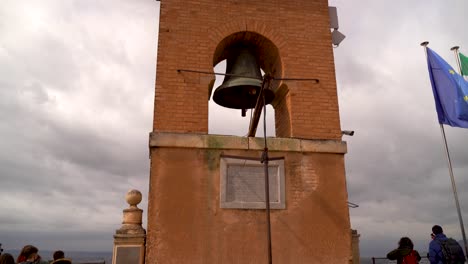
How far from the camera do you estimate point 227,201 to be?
5734 millimetres

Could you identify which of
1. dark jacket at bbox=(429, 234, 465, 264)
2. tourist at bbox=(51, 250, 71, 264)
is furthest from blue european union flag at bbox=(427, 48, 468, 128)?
tourist at bbox=(51, 250, 71, 264)

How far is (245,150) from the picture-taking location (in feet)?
19.7

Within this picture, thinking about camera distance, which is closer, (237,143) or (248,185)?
(248,185)

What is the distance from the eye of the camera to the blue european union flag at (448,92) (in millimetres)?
7398

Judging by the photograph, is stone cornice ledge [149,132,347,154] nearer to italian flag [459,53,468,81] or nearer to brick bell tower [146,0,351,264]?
brick bell tower [146,0,351,264]

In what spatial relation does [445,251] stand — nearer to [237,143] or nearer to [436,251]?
[436,251]

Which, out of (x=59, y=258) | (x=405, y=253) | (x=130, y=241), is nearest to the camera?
(x=130, y=241)

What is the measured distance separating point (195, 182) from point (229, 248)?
1.07 m

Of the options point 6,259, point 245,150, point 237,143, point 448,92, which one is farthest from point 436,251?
point 6,259

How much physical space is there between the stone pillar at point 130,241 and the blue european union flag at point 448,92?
5.84 m

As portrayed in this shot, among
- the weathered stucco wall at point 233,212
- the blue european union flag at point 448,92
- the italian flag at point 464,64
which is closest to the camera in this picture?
the weathered stucco wall at point 233,212

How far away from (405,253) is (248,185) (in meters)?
2.98

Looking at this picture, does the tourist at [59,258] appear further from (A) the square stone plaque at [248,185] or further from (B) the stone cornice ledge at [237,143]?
(A) the square stone plaque at [248,185]

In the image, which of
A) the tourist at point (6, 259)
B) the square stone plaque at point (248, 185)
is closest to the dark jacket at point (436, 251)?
the square stone plaque at point (248, 185)
